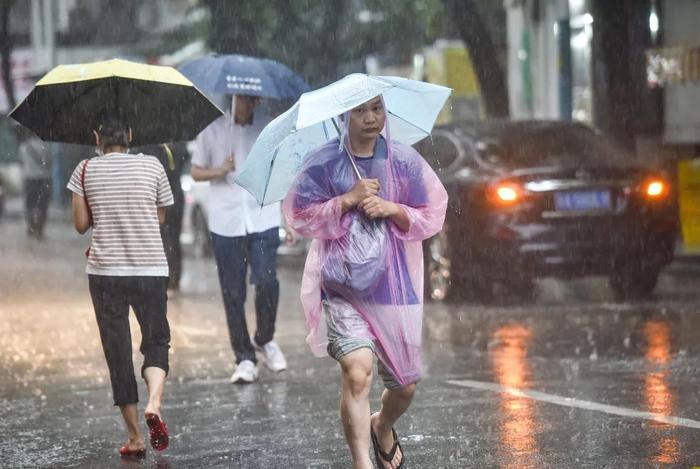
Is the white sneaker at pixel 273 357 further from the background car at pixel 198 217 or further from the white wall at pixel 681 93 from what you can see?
the background car at pixel 198 217

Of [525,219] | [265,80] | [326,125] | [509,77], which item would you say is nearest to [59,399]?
[265,80]

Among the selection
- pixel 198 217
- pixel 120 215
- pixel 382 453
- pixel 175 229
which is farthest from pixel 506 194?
pixel 198 217

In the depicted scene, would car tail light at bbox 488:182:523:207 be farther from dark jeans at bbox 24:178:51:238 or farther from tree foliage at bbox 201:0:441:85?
dark jeans at bbox 24:178:51:238

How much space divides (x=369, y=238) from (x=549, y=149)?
8106 millimetres

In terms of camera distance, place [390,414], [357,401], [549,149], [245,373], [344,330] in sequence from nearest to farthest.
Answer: [357,401]
[344,330]
[390,414]
[245,373]
[549,149]

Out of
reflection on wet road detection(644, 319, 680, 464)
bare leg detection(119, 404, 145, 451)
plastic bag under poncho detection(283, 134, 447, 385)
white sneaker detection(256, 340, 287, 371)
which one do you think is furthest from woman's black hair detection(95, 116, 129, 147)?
white sneaker detection(256, 340, 287, 371)

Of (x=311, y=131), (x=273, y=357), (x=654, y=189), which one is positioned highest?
(x=311, y=131)

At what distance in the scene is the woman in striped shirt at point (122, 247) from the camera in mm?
7574

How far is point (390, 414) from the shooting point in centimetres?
666

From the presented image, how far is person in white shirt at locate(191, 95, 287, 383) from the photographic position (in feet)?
33.3

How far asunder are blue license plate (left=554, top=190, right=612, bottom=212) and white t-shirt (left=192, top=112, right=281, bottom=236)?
4050 mm

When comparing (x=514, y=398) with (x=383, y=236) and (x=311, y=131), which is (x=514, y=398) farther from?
(x=383, y=236)

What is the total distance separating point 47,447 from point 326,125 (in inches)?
82.8

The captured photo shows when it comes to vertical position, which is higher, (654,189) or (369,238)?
(369,238)
